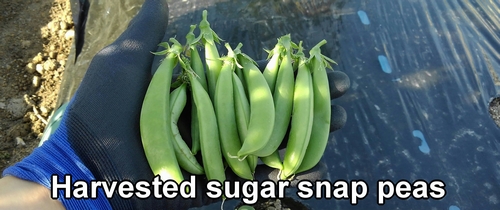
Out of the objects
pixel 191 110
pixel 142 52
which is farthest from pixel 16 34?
pixel 191 110

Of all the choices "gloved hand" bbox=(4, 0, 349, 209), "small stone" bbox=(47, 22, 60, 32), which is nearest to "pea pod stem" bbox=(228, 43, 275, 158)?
"gloved hand" bbox=(4, 0, 349, 209)

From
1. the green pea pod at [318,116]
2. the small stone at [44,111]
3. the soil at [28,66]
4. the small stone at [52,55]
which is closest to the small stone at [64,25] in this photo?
the soil at [28,66]

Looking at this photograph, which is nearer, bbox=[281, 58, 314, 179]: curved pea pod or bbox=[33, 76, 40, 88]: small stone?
bbox=[281, 58, 314, 179]: curved pea pod

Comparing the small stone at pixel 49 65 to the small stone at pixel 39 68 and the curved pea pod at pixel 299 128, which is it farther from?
the curved pea pod at pixel 299 128

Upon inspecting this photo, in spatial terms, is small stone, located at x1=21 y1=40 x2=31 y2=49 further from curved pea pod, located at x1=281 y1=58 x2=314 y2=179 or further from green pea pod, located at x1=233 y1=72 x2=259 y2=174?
curved pea pod, located at x1=281 y1=58 x2=314 y2=179

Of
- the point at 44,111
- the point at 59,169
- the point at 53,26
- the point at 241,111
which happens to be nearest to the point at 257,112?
the point at 241,111

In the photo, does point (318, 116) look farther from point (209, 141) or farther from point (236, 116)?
point (209, 141)
